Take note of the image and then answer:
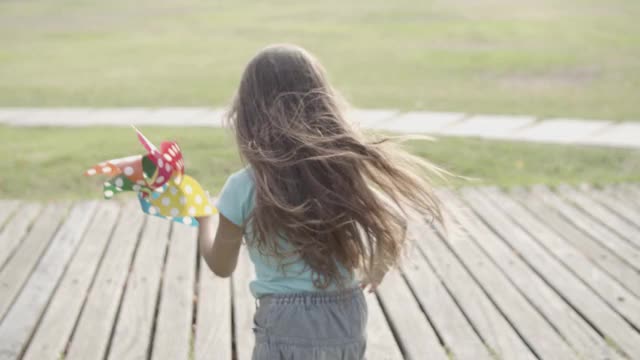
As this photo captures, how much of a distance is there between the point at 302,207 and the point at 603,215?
343cm

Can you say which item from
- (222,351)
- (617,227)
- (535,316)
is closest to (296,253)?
(222,351)

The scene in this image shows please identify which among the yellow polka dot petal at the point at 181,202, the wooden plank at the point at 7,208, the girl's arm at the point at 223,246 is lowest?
the wooden plank at the point at 7,208

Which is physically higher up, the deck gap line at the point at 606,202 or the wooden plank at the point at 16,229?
the deck gap line at the point at 606,202

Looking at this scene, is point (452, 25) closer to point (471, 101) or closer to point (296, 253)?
point (471, 101)

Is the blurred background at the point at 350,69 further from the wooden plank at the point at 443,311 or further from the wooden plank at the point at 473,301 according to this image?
the wooden plank at the point at 443,311

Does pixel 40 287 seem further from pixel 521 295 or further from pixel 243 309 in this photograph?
pixel 521 295

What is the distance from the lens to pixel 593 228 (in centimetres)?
530

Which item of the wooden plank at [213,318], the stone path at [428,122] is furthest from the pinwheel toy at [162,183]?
the stone path at [428,122]

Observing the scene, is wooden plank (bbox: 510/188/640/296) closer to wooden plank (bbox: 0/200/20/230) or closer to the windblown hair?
the windblown hair

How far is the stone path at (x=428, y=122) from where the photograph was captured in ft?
25.8

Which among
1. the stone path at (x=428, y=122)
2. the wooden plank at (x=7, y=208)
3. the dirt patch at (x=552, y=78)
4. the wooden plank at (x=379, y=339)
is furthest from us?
the dirt patch at (x=552, y=78)

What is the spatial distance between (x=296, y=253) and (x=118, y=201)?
341 cm

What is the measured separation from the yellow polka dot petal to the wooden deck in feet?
3.21

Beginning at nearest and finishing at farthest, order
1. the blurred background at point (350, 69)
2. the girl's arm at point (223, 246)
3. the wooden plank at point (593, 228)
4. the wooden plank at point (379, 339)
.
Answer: the girl's arm at point (223, 246)
the wooden plank at point (379, 339)
the wooden plank at point (593, 228)
the blurred background at point (350, 69)
